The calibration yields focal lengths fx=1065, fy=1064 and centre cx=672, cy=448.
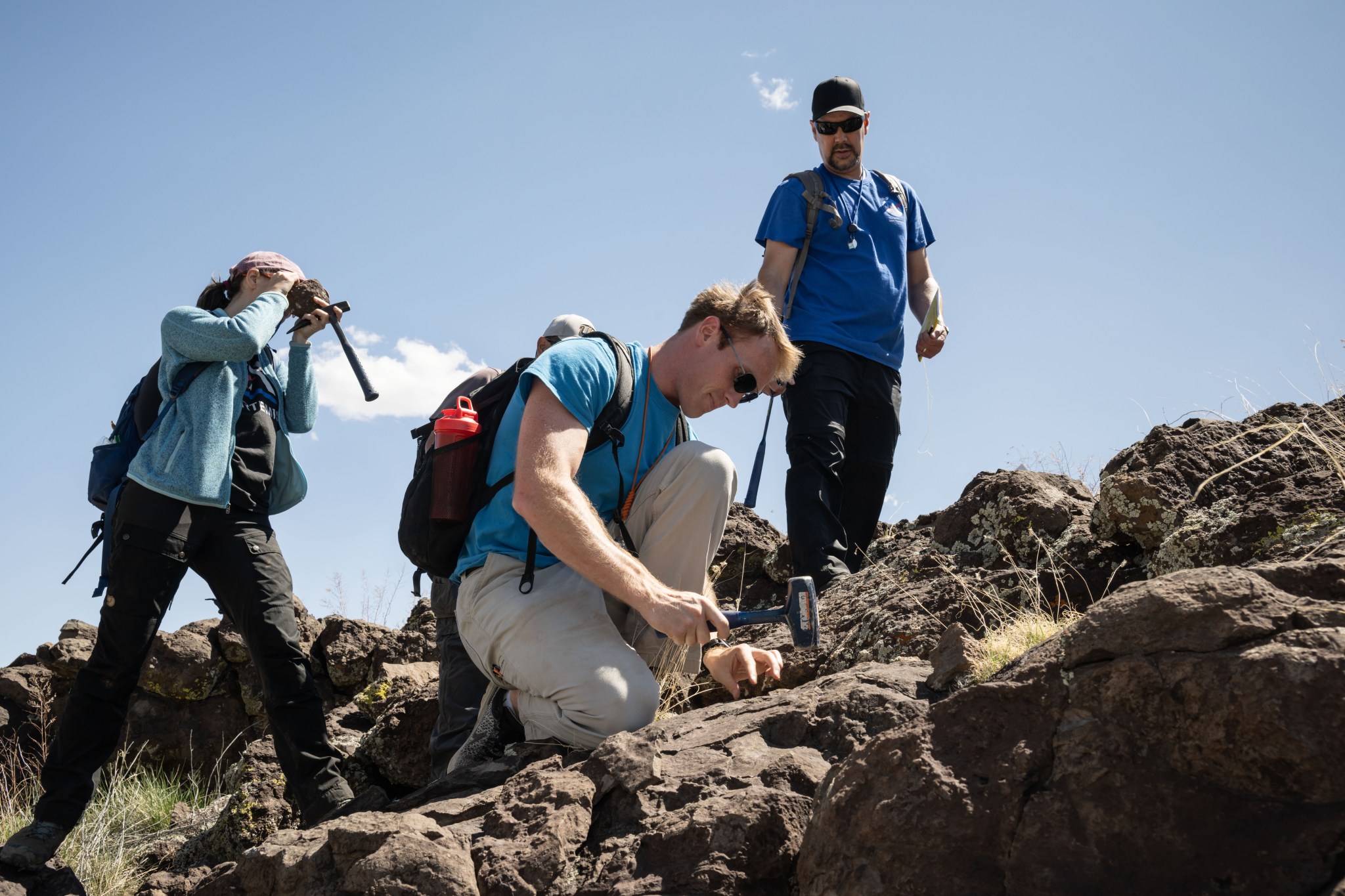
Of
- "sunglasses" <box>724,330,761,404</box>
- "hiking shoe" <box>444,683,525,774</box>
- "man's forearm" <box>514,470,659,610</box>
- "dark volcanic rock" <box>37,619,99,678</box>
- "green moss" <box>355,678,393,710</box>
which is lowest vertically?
"hiking shoe" <box>444,683,525,774</box>

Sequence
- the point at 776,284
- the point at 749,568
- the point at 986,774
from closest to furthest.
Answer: the point at 986,774
the point at 776,284
the point at 749,568

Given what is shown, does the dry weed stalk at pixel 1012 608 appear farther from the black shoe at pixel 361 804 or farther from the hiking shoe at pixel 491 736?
the black shoe at pixel 361 804

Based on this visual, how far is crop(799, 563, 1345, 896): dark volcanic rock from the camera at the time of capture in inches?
80.3

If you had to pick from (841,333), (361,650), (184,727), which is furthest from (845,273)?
(184,727)

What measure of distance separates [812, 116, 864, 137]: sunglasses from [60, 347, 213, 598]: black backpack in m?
3.16

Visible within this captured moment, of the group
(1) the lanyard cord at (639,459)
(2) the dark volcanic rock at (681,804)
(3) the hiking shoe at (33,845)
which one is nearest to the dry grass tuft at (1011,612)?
(2) the dark volcanic rock at (681,804)

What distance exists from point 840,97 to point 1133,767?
401cm

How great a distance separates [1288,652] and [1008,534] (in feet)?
9.92

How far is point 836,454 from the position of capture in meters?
5.09

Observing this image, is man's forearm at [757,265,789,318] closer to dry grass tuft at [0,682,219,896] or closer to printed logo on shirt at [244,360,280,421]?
printed logo on shirt at [244,360,280,421]

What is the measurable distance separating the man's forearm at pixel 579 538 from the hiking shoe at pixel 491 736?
72cm

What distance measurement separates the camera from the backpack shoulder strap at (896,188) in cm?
573

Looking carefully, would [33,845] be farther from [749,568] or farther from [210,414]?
[749,568]

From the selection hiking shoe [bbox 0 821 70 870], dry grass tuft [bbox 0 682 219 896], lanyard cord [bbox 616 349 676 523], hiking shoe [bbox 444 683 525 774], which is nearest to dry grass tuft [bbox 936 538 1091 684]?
lanyard cord [bbox 616 349 676 523]
